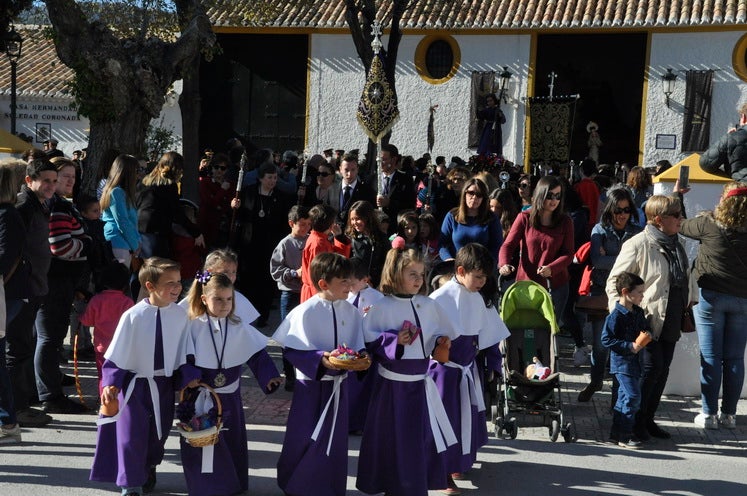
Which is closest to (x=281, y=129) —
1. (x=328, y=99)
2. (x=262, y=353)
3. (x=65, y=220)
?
(x=328, y=99)

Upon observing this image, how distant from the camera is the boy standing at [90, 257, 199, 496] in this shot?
5727mm

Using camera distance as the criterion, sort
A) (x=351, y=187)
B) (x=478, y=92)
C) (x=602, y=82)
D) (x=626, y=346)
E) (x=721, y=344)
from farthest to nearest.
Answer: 1. (x=602, y=82)
2. (x=478, y=92)
3. (x=351, y=187)
4. (x=721, y=344)
5. (x=626, y=346)

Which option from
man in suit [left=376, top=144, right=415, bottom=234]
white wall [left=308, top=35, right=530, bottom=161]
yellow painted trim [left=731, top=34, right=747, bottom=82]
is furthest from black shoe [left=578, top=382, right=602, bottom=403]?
yellow painted trim [left=731, top=34, right=747, bottom=82]

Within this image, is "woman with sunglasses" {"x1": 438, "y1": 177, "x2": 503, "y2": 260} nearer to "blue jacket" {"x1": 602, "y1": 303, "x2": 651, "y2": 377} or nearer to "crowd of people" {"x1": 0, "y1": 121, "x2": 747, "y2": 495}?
Answer: "crowd of people" {"x1": 0, "y1": 121, "x2": 747, "y2": 495}

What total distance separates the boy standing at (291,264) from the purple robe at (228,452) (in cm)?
269

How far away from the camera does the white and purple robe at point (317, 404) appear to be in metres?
5.82

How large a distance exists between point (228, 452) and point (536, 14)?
878 inches

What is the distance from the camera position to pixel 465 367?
251 inches

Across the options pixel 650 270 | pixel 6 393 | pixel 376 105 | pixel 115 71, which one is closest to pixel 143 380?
pixel 6 393

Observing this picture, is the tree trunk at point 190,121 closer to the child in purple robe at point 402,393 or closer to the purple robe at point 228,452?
the purple robe at point 228,452

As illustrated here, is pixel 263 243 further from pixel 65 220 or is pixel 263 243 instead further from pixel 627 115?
pixel 627 115

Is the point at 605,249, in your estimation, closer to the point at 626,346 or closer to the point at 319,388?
the point at 626,346

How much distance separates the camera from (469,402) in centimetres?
637

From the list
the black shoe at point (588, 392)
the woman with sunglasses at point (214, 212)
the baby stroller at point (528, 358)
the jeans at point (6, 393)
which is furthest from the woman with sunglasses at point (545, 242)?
the jeans at point (6, 393)
